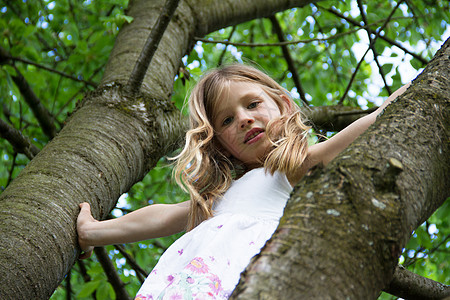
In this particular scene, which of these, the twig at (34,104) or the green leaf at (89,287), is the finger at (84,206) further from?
the twig at (34,104)

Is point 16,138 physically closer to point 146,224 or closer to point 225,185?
point 146,224

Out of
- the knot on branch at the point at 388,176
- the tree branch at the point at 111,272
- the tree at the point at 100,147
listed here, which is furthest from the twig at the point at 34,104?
the knot on branch at the point at 388,176

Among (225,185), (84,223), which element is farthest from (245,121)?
(84,223)

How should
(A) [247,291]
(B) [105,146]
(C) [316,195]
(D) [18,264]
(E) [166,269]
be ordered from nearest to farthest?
(A) [247,291], (C) [316,195], (D) [18,264], (E) [166,269], (B) [105,146]

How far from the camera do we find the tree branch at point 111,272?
2883 millimetres

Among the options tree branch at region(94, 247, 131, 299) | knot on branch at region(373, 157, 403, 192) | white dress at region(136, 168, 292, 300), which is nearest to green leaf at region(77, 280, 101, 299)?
tree branch at region(94, 247, 131, 299)

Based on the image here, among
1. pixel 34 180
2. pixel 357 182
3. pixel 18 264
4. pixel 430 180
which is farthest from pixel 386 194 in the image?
pixel 34 180

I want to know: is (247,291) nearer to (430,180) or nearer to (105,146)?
(430,180)

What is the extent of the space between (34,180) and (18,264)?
419 mm

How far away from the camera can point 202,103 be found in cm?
244


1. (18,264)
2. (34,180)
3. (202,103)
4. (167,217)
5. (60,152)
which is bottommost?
(18,264)

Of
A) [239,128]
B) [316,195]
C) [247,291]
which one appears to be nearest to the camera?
[247,291]

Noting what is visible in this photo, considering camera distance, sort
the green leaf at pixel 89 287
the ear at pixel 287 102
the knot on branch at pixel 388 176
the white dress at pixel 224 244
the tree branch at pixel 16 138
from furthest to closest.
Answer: the green leaf at pixel 89 287 < the tree branch at pixel 16 138 < the ear at pixel 287 102 < the white dress at pixel 224 244 < the knot on branch at pixel 388 176

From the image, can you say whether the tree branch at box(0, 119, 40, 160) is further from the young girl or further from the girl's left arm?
the girl's left arm
